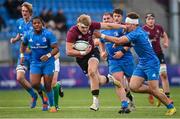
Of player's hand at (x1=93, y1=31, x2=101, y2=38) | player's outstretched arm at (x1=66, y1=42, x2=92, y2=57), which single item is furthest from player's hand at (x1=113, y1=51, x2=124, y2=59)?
player's hand at (x1=93, y1=31, x2=101, y2=38)

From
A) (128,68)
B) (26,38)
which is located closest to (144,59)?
(128,68)

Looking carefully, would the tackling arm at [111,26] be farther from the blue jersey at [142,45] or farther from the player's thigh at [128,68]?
the player's thigh at [128,68]

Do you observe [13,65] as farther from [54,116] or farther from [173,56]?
[54,116]

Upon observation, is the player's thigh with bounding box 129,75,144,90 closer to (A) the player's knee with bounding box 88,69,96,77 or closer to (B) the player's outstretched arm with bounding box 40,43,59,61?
(A) the player's knee with bounding box 88,69,96,77

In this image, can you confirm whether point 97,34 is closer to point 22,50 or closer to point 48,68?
point 48,68

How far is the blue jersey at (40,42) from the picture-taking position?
17.1 meters

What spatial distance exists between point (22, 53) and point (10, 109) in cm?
146

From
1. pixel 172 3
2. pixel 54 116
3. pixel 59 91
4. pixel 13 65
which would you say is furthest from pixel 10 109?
pixel 172 3

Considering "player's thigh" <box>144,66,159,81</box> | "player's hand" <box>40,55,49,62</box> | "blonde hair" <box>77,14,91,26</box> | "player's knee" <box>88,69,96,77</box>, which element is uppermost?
"blonde hair" <box>77,14,91,26</box>

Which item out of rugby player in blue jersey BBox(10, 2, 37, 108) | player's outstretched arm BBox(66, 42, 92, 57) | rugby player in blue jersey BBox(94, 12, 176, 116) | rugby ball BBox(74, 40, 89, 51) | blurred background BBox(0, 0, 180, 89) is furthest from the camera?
blurred background BBox(0, 0, 180, 89)

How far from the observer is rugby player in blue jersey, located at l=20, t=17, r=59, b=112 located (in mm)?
17078

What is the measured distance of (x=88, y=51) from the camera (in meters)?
16.6

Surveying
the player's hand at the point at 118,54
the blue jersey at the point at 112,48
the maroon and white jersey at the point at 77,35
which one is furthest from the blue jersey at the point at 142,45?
the blue jersey at the point at 112,48

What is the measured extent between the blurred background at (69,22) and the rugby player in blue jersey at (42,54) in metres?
9.49
